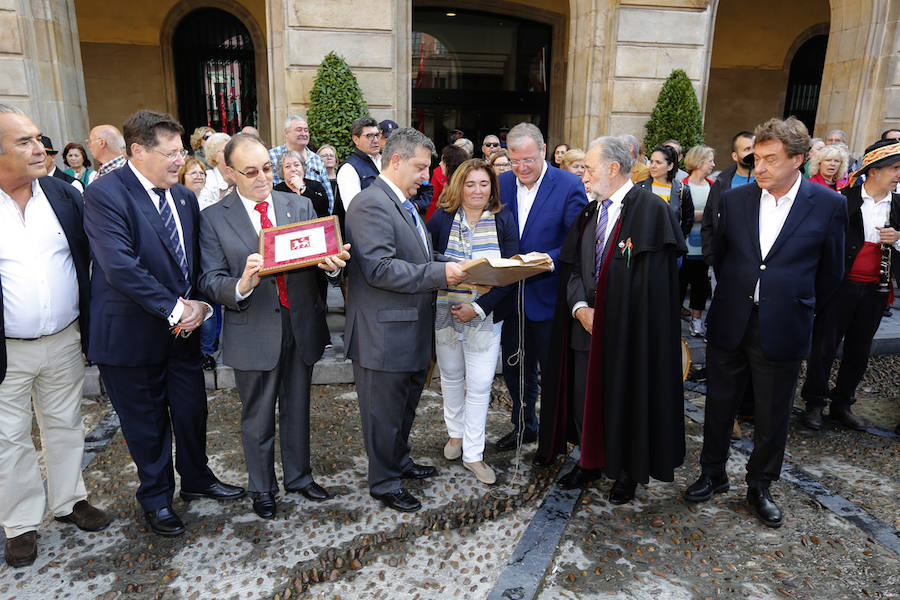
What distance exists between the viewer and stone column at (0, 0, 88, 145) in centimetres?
832

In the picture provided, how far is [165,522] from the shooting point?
321 cm

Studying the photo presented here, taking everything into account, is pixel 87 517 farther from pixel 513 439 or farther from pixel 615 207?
pixel 615 207

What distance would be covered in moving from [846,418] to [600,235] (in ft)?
9.36

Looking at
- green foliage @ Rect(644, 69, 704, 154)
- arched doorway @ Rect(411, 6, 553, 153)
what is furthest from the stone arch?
green foliage @ Rect(644, 69, 704, 154)

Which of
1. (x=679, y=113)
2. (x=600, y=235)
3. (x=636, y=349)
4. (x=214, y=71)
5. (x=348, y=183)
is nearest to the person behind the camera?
(x=636, y=349)

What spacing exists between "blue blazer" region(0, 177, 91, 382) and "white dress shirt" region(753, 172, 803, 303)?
3642mm

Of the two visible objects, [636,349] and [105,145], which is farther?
[105,145]

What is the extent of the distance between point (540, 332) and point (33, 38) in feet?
29.1

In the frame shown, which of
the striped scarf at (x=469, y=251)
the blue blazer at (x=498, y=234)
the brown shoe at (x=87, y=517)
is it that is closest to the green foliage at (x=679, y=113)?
the blue blazer at (x=498, y=234)

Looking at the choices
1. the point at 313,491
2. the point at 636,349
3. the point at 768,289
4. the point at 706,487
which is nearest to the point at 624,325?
the point at 636,349

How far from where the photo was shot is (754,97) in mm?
15641

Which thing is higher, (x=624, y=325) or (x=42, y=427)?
(x=624, y=325)

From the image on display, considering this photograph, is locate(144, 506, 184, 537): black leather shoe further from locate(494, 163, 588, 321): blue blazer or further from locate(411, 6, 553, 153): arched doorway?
locate(411, 6, 553, 153): arched doorway

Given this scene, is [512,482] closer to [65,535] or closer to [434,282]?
[434,282]
